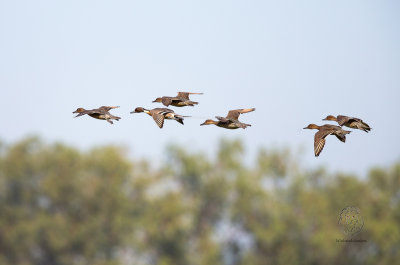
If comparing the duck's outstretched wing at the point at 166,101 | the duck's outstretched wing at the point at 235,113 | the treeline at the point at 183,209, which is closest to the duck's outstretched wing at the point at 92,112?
the duck's outstretched wing at the point at 166,101

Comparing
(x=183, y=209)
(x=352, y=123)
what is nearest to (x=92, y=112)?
(x=352, y=123)

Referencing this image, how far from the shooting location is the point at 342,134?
2573 centimetres

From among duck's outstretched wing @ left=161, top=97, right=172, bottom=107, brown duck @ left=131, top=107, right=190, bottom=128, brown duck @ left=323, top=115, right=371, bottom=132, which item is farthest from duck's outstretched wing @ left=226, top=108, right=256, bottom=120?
brown duck @ left=323, top=115, right=371, bottom=132

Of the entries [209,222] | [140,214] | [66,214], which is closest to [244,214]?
[209,222]

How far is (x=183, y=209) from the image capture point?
6506cm

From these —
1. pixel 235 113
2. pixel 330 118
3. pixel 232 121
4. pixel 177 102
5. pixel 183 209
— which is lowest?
pixel 183 209

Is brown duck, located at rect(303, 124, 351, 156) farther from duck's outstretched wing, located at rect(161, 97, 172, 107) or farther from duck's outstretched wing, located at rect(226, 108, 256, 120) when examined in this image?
duck's outstretched wing, located at rect(161, 97, 172, 107)

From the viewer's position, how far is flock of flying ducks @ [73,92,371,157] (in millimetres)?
25719

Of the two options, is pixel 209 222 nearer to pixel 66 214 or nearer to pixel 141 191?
pixel 141 191

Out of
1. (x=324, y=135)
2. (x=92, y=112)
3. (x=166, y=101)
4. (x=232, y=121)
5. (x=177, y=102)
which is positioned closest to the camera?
(x=324, y=135)

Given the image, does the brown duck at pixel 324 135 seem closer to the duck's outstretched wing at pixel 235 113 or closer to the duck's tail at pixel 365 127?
the duck's tail at pixel 365 127

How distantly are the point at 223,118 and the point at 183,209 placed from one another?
37892 mm

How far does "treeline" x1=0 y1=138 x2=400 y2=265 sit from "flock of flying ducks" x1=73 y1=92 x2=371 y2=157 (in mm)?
32796

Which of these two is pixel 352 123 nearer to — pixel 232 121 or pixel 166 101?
pixel 232 121
